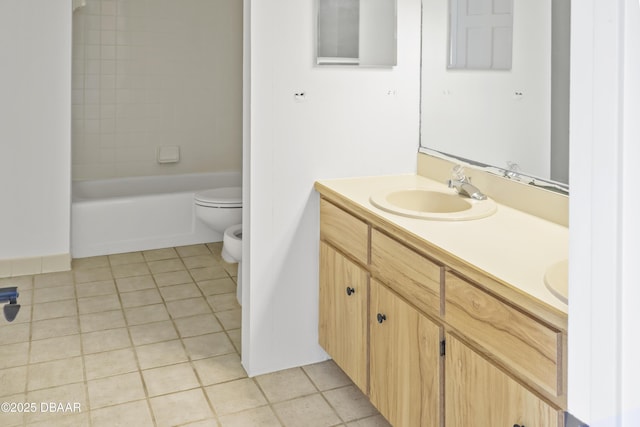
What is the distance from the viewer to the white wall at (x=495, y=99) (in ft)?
6.19

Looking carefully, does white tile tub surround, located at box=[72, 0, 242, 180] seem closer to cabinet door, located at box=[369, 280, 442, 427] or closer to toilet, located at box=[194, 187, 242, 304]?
toilet, located at box=[194, 187, 242, 304]

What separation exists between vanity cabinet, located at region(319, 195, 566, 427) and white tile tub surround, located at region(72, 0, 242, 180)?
278 centimetres

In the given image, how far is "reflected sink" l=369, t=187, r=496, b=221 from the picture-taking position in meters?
1.92

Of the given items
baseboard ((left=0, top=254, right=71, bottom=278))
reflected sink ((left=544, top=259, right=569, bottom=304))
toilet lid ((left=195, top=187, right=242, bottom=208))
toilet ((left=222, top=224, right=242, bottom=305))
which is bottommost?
baseboard ((left=0, top=254, right=71, bottom=278))

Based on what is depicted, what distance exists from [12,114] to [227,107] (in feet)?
6.04

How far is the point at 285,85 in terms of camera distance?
230cm

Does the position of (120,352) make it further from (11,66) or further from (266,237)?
(11,66)

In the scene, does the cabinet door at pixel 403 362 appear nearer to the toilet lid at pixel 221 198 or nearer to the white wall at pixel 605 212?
the white wall at pixel 605 212

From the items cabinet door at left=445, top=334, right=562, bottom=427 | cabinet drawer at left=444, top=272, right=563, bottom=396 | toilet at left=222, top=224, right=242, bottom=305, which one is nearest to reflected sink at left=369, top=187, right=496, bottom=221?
cabinet drawer at left=444, top=272, right=563, bottom=396

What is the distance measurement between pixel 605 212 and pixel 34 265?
148 inches

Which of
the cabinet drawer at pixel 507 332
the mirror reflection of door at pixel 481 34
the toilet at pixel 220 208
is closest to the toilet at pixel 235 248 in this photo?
the toilet at pixel 220 208

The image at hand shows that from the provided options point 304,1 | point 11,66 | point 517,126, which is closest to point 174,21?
point 11,66

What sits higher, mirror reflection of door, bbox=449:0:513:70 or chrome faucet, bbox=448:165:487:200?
mirror reflection of door, bbox=449:0:513:70

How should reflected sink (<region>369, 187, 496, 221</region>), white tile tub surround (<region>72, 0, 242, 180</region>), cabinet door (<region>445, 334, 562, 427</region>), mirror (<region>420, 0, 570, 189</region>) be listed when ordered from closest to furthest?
cabinet door (<region>445, 334, 562, 427</region>), mirror (<region>420, 0, 570, 189</region>), reflected sink (<region>369, 187, 496, 221</region>), white tile tub surround (<region>72, 0, 242, 180</region>)
